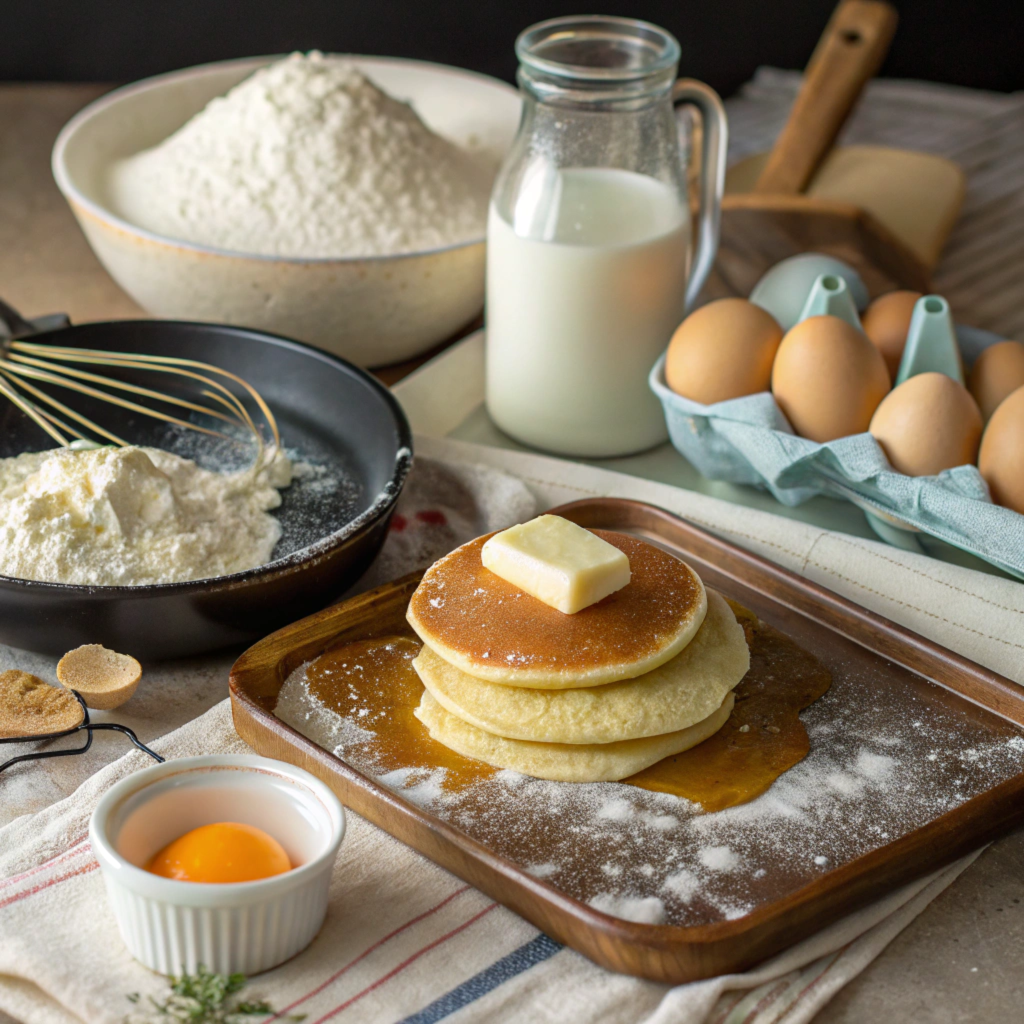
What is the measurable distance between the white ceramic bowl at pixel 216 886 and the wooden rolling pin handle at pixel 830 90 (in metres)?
1.16

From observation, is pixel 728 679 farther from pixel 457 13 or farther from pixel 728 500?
pixel 457 13

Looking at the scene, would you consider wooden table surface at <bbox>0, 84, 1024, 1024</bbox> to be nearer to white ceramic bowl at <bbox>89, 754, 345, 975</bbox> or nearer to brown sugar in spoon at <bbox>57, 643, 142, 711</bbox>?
white ceramic bowl at <bbox>89, 754, 345, 975</bbox>

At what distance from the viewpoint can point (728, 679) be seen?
→ 771 millimetres

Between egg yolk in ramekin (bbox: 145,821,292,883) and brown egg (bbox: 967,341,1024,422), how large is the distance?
30.0 inches

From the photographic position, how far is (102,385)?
1.14 m

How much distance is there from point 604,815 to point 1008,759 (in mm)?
284

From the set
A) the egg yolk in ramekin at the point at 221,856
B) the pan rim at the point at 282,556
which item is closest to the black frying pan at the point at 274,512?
the pan rim at the point at 282,556

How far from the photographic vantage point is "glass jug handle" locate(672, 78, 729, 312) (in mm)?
1201

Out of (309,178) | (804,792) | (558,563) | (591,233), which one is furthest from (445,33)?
(804,792)

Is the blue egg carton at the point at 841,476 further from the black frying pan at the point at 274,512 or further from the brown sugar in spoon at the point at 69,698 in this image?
the brown sugar in spoon at the point at 69,698

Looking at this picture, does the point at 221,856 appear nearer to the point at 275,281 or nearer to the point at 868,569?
the point at 868,569

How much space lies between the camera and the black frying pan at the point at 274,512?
81cm

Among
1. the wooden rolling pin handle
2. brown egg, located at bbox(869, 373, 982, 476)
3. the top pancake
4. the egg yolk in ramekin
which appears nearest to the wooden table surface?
the egg yolk in ramekin

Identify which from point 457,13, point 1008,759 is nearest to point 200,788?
point 1008,759
